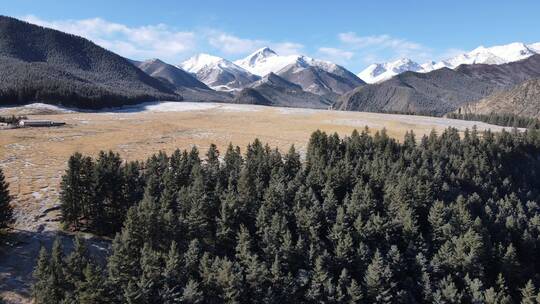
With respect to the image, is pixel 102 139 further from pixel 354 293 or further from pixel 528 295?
pixel 528 295

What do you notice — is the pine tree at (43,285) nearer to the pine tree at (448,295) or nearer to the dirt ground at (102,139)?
the dirt ground at (102,139)

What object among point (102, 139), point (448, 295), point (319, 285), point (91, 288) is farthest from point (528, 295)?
point (102, 139)

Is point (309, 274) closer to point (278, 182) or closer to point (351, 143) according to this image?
point (278, 182)

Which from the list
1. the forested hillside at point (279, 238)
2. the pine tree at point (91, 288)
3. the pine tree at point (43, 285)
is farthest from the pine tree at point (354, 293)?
the pine tree at point (43, 285)

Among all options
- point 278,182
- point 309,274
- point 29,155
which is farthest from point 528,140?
point 29,155

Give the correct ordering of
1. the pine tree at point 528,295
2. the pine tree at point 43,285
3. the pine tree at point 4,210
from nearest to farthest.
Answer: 1. the pine tree at point 43,285
2. the pine tree at point 4,210
3. the pine tree at point 528,295

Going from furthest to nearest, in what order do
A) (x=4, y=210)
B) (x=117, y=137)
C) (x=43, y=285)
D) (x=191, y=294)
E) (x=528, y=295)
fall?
(x=117, y=137) → (x=528, y=295) → (x=4, y=210) → (x=191, y=294) → (x=43, y=285)
